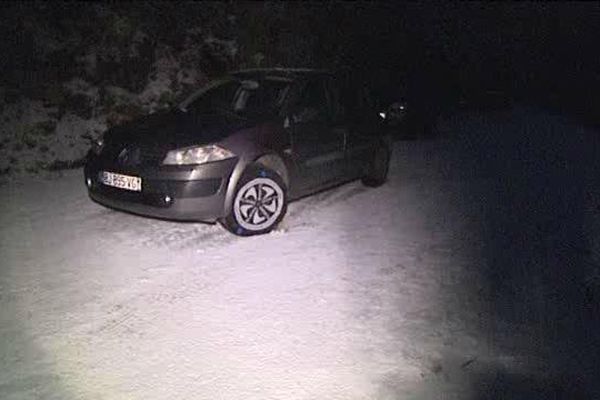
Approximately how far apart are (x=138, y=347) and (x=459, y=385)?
2023 mm

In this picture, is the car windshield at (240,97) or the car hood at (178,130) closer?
the car hood at (178,130)

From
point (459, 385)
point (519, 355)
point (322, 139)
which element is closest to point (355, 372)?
point (459, 385)

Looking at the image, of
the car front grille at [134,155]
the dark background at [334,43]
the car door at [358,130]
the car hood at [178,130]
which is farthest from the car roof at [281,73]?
the dark background at [334,43]

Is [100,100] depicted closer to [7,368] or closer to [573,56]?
[7,368]

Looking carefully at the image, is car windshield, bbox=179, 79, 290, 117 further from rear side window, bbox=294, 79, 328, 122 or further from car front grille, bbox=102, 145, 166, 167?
car front grille, bbox=102, 145, 166, 167

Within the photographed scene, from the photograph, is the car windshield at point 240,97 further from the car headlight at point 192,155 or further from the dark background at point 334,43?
the dark background at point 334,43

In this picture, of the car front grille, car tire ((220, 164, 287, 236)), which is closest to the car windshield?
car tire ((220, 164, 287, 236))

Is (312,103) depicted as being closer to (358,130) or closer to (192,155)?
(358,130)

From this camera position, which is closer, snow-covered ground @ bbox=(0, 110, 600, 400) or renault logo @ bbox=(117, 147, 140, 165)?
snow-covered ground @ bbox=(0, 110, 600, 400)

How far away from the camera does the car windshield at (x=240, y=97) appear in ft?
19.2

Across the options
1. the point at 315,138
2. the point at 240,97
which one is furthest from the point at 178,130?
the point at 315,138

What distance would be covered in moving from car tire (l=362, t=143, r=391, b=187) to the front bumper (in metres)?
2.61

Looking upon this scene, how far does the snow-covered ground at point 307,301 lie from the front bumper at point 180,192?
334mm

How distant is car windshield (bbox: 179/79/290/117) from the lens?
19.2 ft
